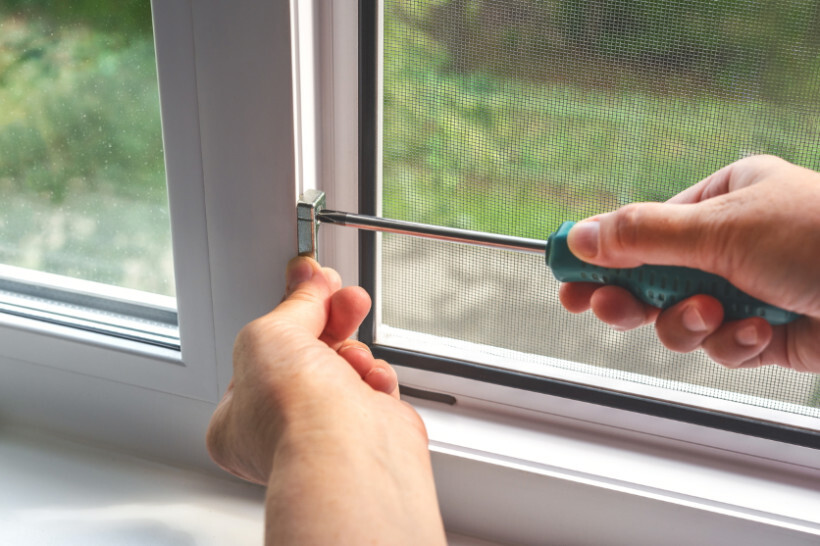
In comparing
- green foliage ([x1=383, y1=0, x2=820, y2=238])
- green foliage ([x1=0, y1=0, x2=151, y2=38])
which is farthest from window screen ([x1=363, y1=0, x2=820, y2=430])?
green foliage ([x1=0, y1=0, x2=151, y2=38])

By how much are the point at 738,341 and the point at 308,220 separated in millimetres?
409

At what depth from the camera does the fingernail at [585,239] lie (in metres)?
0.60

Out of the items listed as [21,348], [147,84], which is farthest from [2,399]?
[147,84]

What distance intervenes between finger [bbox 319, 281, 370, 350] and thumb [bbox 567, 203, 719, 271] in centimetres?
24

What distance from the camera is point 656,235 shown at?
22.5 inches

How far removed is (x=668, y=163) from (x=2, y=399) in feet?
2.92

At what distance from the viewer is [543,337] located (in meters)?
0.82


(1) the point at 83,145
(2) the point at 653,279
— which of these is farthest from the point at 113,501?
(2) the point at 653,279

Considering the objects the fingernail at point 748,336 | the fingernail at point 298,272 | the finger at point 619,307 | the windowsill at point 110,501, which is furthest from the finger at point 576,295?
the windowsill at point 110,501

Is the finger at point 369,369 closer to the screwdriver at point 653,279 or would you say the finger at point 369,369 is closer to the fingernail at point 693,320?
the screwdriver at point 653,279

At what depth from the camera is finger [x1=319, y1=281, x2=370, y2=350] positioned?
2.34 feet

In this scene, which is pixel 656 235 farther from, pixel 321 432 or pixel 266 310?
pixel 266 310

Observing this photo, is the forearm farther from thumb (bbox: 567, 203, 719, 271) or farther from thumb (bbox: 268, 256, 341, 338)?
thumb (bbox: 567, 203, 719, 271)

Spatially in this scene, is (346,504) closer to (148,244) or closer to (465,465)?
(465,465)
